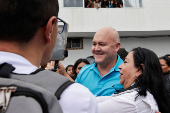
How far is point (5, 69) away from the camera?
→ 593mm

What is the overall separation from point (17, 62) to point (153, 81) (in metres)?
1.40

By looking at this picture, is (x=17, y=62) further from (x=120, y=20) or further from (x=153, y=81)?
(x=120, y=20)

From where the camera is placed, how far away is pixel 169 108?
177 cm

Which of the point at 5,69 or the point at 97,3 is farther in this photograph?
the point at 97,3

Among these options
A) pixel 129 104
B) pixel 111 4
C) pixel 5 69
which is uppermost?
pixel 111 4

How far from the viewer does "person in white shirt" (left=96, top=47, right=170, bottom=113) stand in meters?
1.63

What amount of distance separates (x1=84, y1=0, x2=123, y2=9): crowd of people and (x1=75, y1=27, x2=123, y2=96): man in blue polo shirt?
682cm

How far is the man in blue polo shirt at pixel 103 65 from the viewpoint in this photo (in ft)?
7.20

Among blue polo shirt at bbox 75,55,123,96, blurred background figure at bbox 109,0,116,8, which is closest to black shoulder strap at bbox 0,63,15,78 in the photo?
blue polo shirt at bbox 75,55,123,96


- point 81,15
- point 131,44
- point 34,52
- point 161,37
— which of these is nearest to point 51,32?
point 34,52

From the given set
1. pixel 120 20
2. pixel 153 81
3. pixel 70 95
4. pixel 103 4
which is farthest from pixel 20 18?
pixel 103 4

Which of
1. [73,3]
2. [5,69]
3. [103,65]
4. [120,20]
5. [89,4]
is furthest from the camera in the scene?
[89,4]

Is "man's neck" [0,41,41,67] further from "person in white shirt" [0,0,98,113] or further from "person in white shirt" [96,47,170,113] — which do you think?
"person in white shirt" [96,47,170,113]

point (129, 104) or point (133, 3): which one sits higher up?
point (133, 3)
